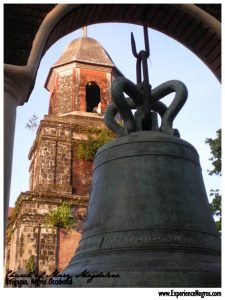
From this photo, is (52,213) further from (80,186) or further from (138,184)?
(138,184)

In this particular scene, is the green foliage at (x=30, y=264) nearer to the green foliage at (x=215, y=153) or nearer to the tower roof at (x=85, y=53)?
the green foliage at (x=215, y=153)

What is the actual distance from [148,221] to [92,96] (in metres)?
15.7

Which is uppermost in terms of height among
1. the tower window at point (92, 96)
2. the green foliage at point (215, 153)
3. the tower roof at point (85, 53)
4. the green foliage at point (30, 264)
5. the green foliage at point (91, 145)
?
the tower roof at point (85, 53)

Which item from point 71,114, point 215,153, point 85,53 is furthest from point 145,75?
point 85,53

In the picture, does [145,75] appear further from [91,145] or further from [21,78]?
[91,145]

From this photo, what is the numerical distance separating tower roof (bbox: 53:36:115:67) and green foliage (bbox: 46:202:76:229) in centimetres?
684

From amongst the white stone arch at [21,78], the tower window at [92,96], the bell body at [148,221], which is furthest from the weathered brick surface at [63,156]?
the bell body at [148,221]

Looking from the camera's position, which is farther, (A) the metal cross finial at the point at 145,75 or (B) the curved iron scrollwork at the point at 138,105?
(A) the metal cross finial at the point at 145,75

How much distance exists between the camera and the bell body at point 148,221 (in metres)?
2.18

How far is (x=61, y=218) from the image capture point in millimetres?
14086

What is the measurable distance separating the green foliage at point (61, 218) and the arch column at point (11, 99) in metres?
11.5

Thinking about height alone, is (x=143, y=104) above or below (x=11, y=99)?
above

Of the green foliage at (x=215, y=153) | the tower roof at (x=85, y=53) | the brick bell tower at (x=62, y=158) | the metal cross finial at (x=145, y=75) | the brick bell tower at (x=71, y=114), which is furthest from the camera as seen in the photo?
the tower roof at (x=85, y=53)

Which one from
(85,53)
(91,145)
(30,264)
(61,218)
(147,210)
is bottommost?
(30,264)
